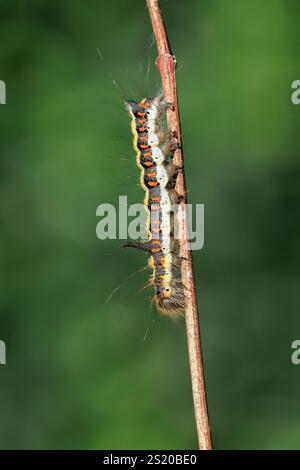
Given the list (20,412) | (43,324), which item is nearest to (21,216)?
(43,324)

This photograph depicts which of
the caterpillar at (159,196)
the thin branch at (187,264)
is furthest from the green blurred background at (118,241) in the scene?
the thin branch at (187,264)

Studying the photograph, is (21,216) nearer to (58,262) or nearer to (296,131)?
(58,262)

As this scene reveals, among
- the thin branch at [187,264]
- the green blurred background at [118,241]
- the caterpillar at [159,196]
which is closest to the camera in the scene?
the thin branch at [187,264]

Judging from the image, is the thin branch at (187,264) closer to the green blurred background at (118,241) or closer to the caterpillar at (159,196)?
the caterpillar at (159,196)

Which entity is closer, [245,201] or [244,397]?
[244,397]

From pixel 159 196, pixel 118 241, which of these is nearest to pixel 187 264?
pixel 159 196

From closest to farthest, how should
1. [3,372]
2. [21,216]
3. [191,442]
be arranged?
[191,442] < [3,372] < [21,216]

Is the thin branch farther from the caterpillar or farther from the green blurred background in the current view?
the green blurred background

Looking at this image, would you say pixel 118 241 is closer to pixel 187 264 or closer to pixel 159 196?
pixel 159 196

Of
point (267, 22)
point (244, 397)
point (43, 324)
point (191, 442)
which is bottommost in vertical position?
point (191, 442)
